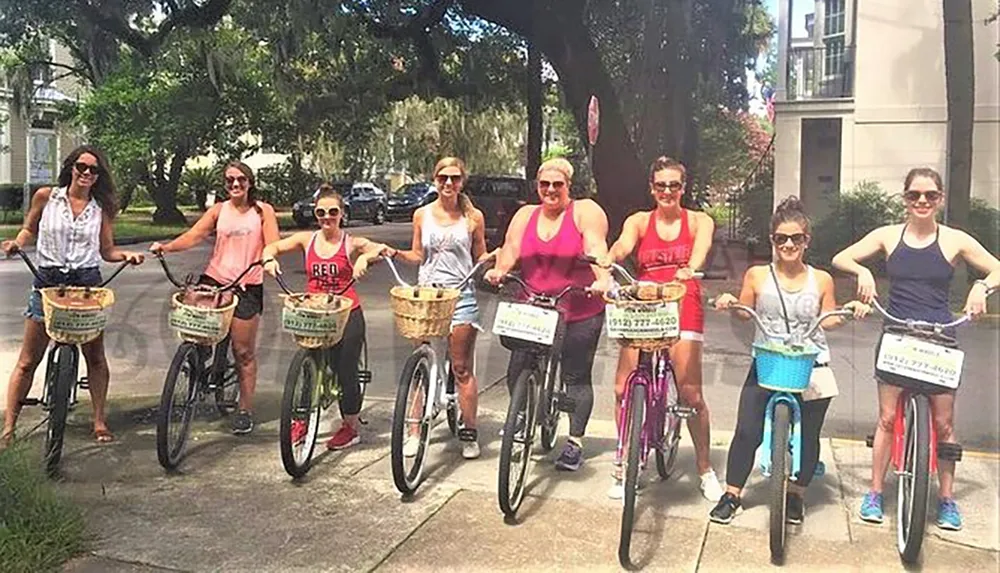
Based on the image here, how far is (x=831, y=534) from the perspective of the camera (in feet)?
13.7

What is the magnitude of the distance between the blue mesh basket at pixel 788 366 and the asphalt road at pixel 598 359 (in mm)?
2315

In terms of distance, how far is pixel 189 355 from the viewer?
16.4 ft

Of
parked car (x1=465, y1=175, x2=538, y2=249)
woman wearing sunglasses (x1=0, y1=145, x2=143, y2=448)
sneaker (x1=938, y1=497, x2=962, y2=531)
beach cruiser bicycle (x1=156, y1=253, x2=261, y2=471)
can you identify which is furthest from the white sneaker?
parked car (x1=465, y1=175, x2=538, y2=249)

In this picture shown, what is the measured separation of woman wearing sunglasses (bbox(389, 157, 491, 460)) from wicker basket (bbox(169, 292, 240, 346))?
92 cm

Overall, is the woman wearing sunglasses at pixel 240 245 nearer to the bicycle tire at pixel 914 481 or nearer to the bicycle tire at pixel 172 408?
the bicycle tire at pixel 172 408

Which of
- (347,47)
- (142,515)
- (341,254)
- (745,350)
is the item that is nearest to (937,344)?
(341,254)

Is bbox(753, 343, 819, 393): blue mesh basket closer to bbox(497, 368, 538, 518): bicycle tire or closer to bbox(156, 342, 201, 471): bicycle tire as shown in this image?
bbox(497, 368, 538, 518): bicycle tire

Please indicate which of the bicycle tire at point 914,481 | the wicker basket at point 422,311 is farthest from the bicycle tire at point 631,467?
the bicycle tire at point 914,481

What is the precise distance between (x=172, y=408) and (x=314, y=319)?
923 millimetres

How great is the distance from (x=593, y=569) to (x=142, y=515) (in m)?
2.03

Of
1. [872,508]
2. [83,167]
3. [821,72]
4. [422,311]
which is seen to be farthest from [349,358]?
[821,72]

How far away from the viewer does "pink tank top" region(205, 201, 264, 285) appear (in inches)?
211

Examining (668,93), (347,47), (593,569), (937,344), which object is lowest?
(593,569)

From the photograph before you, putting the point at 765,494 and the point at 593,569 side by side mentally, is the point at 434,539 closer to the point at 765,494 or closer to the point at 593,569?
the point at 593,569
